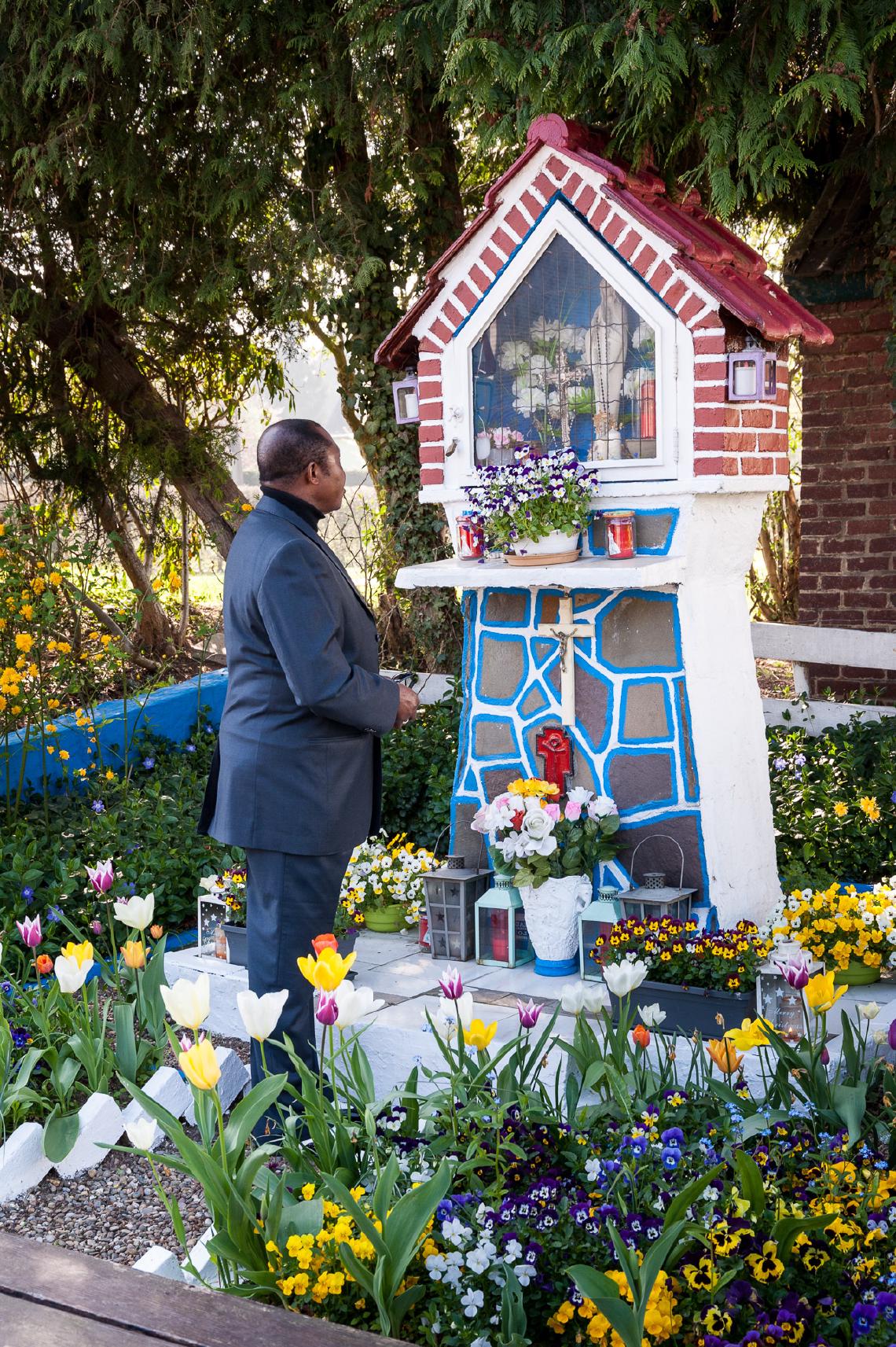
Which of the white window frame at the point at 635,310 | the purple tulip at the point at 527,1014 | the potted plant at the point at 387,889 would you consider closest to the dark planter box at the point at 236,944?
the potted plant at the point at 387,889

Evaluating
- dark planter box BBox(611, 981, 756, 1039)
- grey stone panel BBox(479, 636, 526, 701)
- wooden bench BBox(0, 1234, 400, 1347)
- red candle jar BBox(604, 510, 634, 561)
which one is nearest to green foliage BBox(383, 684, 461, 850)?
grey stone panel BBox(479, 636, 526, 701)

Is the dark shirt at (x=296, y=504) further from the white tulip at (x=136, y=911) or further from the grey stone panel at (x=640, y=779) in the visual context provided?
the grey stone panel at (x=640, y=779)

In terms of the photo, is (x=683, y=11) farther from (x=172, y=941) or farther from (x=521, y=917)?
(x=172, y=941)

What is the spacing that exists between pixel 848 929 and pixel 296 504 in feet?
6.80

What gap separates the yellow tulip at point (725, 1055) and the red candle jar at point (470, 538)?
234cm

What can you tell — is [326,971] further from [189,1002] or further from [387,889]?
[387,889]

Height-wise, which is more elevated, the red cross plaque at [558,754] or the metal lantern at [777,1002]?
the red cross plaque at [558,754]

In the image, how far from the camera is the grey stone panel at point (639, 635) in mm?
4410

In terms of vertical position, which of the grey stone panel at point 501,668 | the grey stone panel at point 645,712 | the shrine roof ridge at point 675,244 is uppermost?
the shrine roof ridge at point 675,244

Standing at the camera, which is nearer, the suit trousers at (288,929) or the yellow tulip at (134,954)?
the yellow tulip at (134,954)

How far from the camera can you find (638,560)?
434 centimetres

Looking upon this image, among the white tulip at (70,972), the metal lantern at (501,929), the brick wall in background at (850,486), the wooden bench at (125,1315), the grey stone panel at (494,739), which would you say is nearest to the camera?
the wooden bench at (125,1315)

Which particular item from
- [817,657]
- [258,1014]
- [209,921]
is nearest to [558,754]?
[209,921]

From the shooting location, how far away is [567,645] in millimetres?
4602
